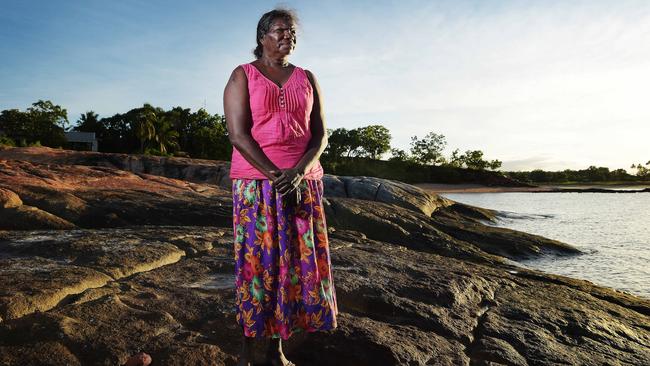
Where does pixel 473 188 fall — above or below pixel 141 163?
below

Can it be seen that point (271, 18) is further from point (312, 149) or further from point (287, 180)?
point (287, 180)

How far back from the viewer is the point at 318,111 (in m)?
2.58

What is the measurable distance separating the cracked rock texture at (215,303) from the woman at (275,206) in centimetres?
40

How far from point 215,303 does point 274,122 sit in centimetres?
151

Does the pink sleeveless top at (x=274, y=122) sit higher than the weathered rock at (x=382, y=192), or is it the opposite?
the pink sleeveless top at (x=274, y=122)

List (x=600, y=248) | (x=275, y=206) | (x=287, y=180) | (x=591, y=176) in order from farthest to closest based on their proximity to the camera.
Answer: (x=591, y=176)
(x=600, y=248)
(x=275, y=206)
(x=287, y=180)

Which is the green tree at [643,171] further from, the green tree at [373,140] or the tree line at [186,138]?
the green tree at [373,140]

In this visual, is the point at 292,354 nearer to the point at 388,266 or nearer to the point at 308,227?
the point at 308,227

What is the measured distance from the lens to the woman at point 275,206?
2359 mm

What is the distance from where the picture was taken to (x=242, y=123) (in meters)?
2.38

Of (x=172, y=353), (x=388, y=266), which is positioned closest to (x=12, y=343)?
(x=172, y=353)

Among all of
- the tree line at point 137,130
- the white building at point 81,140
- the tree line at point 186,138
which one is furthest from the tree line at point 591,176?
the white building at point 81,140

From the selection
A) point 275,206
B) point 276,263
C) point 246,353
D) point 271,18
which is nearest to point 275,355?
point 246,353

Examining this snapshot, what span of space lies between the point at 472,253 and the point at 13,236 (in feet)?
22.2
